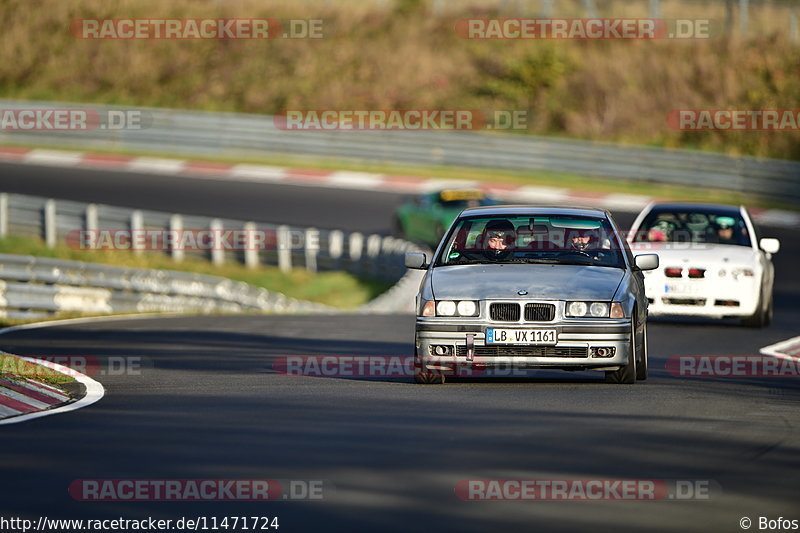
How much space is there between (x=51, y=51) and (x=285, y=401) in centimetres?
4927

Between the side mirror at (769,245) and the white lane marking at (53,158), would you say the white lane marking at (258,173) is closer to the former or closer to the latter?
the white lane marking at (53,158)

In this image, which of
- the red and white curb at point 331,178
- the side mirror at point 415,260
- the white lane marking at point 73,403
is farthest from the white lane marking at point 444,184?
the side mirror at point 415,260

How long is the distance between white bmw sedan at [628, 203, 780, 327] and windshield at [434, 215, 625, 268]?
220 inches

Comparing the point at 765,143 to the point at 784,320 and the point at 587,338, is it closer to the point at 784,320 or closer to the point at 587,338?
the point at 784,320

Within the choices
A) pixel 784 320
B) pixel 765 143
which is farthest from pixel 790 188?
pixel 784 320

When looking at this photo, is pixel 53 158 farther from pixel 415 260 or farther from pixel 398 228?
pixel 415 260

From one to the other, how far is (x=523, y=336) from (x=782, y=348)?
225 inches

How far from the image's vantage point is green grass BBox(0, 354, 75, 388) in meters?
11.6

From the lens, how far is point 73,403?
10.9 metres

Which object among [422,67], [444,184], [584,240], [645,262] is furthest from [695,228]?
[422,67]

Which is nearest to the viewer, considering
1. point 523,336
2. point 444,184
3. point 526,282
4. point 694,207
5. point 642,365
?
point 523,336

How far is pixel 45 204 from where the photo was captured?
32312 mm

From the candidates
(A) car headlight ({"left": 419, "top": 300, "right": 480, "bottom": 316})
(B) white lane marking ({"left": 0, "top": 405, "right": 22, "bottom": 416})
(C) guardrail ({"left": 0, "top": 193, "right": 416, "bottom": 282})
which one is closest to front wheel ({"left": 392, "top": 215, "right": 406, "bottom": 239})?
(C) guardrail ({"left": 0, "top": 193, "right": 416, "bottom": 282})

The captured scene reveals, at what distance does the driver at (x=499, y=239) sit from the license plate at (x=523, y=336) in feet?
3.50
